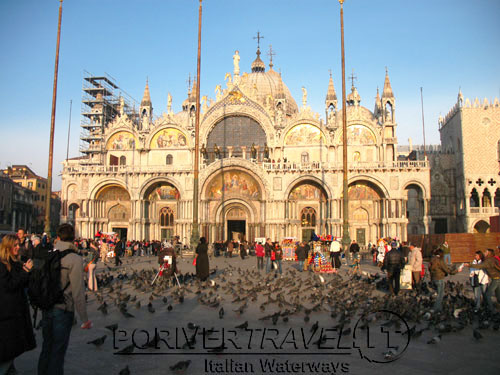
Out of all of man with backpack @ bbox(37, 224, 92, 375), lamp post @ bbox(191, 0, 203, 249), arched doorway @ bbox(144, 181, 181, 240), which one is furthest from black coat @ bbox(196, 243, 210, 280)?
arched doorway @ bbox(144, 181, 181, 240)

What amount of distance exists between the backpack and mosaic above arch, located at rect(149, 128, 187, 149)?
130 ft

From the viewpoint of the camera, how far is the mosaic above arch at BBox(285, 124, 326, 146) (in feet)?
142

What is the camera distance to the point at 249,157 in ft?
145

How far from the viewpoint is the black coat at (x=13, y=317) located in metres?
5.04

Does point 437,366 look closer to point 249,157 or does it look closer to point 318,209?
point 318,209

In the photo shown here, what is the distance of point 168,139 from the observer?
45.0 m

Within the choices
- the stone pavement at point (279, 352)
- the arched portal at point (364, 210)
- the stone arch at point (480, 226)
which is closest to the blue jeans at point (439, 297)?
the stone pavement at point (279, 352)

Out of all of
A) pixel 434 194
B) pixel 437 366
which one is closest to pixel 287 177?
pixel 434 194

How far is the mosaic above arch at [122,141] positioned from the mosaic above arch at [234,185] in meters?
10.7

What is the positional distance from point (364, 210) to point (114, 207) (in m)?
25.5

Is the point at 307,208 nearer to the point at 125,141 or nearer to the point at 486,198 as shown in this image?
the point at 486,198

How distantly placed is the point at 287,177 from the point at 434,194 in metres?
18.0

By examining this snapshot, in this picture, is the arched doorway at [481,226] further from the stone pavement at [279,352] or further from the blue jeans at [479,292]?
the stone pavement at [279,352]

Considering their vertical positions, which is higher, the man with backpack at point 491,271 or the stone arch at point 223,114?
the stone arch at point 223,114
